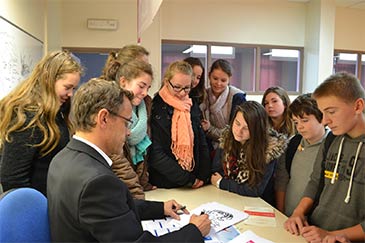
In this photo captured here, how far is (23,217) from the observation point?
955mm

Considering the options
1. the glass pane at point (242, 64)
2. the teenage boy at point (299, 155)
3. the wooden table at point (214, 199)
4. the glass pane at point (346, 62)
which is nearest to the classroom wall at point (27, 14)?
the wooden table at point (214, 199)

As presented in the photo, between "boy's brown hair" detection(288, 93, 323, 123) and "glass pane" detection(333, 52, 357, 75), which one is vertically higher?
"glass pane" detection(333, 52, 357, 75)

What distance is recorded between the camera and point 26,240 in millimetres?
943

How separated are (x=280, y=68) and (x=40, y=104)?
571 centimetres

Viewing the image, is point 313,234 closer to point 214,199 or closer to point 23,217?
point 214,199

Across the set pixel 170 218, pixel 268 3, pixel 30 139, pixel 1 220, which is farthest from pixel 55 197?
pixel 268 3

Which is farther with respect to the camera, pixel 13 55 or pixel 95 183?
pixel 13 55

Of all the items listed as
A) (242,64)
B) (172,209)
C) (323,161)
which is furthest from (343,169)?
(242,64)

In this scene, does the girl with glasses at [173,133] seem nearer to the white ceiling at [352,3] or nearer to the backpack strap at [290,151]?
the backpack strap at [290,151]

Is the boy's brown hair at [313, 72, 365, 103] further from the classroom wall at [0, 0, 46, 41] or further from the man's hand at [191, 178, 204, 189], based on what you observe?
the classroom wall at [0, 0, 46, 41]

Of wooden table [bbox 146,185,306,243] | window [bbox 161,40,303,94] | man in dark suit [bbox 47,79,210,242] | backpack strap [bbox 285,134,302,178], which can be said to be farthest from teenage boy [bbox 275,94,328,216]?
window [bbox 161,40,303,94]

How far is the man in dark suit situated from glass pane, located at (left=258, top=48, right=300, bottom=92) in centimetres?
541

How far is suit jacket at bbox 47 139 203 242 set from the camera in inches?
32.0

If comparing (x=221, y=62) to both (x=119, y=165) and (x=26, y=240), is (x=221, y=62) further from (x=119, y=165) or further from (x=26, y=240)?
(x=26, y=240)
